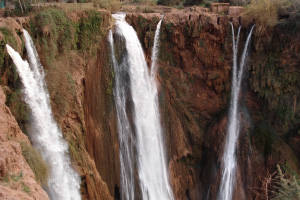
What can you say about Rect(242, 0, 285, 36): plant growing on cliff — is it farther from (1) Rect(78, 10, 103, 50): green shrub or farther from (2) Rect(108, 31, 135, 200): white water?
(1) Rect(78, 10, 103, 50): green shrub

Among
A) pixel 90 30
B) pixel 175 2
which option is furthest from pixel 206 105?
pixel 175 2

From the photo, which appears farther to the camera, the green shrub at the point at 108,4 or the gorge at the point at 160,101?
the green shrub at the point at 108,4

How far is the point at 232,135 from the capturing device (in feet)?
56.1

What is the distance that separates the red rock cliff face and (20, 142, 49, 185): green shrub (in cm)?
839

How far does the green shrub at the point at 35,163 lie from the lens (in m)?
8.70

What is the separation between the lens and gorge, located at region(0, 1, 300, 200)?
11.9 m

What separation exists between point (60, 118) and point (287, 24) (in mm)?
13929

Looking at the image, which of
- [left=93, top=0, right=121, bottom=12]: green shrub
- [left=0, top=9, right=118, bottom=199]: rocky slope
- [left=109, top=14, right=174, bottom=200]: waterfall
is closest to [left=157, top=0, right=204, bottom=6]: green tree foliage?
[left=93, top=0, right=121, bottom=12]: green shrub

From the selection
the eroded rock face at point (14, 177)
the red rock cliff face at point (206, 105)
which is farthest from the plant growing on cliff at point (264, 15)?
the eroded rock face at point (14, 177)

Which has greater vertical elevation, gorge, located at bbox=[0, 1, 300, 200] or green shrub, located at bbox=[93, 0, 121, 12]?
green shrub, located at bbox=[93, 0, 121, 12]

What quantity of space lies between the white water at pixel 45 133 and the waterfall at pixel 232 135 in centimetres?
909

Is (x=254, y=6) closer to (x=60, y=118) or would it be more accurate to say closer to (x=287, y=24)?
(x=287, y=24)

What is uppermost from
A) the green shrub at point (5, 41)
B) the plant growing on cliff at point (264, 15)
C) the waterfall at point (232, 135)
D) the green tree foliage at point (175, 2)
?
the green tree foliage at point (175, 2)

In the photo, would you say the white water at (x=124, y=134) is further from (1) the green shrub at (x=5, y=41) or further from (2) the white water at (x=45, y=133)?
(1) the green shrub at (x=5, y=41)
